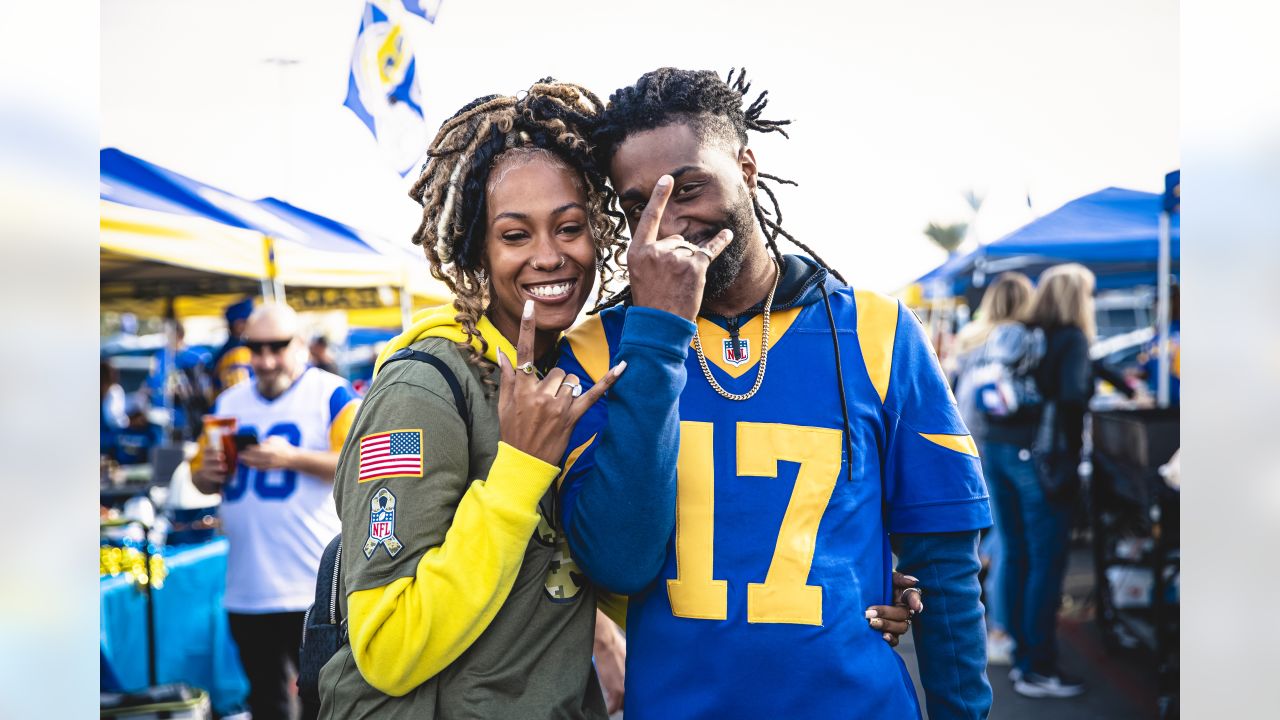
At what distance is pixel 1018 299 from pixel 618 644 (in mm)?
4359

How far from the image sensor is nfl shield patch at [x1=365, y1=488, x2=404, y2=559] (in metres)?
1.56

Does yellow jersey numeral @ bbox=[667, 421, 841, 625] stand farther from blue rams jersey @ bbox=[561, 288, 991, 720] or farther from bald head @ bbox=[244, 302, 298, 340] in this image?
bald head @ bbox=[244, 302, 298, 340]

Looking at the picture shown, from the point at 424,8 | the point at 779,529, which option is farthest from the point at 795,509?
the point at 424,8

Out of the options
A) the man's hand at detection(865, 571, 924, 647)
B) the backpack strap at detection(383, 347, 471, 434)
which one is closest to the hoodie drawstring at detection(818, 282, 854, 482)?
the man's hand at detection(865, 571, 924, 647)

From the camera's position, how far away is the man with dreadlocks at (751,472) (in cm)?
159

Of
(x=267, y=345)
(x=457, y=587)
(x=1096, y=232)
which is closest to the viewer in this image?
(x=457, y=587)

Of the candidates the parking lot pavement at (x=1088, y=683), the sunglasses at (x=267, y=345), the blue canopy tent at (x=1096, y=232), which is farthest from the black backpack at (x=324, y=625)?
the blue canopy tent at (x=1096, y=232)

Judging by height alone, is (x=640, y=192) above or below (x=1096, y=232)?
below

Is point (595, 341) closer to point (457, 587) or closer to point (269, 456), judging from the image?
point (457, 587)

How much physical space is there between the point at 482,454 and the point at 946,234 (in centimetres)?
5266

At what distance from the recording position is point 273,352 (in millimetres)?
4223

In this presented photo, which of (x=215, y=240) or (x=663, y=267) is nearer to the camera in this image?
(x=663, y=267)

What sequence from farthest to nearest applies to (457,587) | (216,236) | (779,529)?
(216,236)
(779,529)
(457,587)
